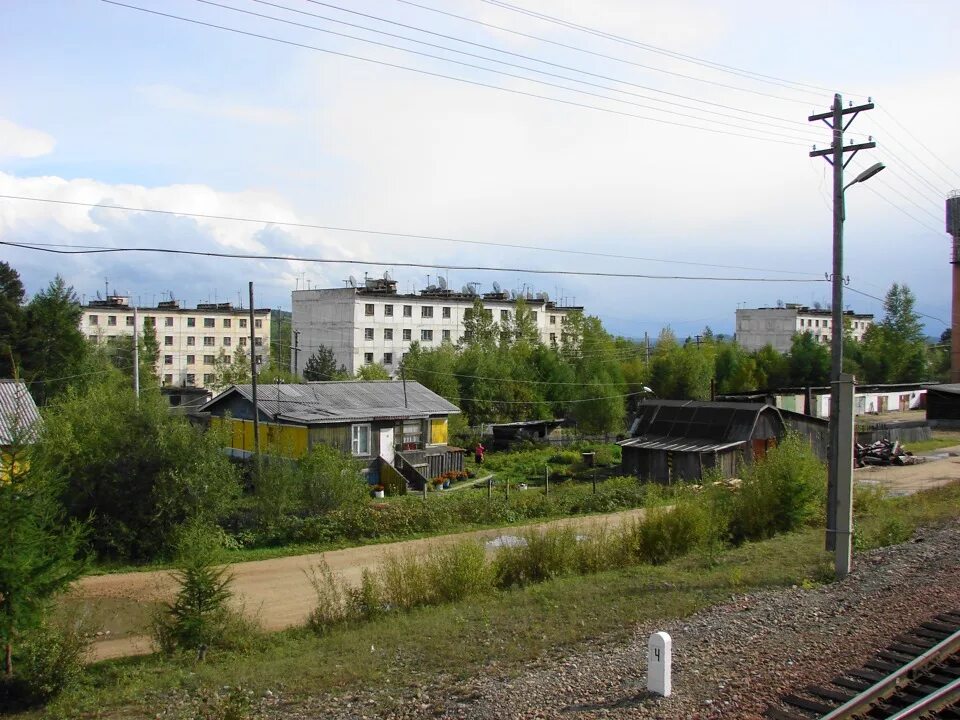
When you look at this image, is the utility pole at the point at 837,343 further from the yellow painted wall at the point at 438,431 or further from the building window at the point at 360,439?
the yellow painted wall at the point at 438,431

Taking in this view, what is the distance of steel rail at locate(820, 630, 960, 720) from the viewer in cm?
697

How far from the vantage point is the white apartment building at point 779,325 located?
101 m

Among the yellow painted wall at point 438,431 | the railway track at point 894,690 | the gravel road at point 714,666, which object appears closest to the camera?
the railway track at point 894,690

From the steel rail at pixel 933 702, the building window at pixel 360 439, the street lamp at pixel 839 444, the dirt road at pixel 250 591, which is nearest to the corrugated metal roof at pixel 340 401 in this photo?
the building window at pixel 360 439

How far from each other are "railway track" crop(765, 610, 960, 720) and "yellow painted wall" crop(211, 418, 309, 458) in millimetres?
20965

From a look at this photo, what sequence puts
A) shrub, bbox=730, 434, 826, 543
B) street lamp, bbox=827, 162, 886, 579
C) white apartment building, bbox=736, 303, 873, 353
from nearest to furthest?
1. street lamp, bbox=827, 162, 886, 579
2. shrub, bbox=730, 434, 826, 543
3. white apartment building, bbox=736, 303, 873, 353

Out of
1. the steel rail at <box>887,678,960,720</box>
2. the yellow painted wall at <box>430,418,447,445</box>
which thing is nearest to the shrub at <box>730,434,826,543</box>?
the steel rail at <box>887,678,960,720</box>

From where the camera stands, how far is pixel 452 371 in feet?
170

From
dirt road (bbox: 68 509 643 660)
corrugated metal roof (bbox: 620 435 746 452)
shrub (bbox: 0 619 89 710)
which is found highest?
corrugated metal roof (bbox: 620 435 746 452)

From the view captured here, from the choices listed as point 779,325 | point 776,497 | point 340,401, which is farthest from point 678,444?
point 779,325

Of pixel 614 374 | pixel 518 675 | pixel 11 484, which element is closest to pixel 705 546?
pixel 518 675

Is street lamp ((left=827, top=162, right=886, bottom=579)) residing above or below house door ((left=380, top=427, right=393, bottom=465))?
above

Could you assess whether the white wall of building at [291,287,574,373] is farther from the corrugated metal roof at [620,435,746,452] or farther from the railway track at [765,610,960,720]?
the railway track at [765,610,960,720]

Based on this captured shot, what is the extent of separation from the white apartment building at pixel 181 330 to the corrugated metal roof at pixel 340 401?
35872 mm
